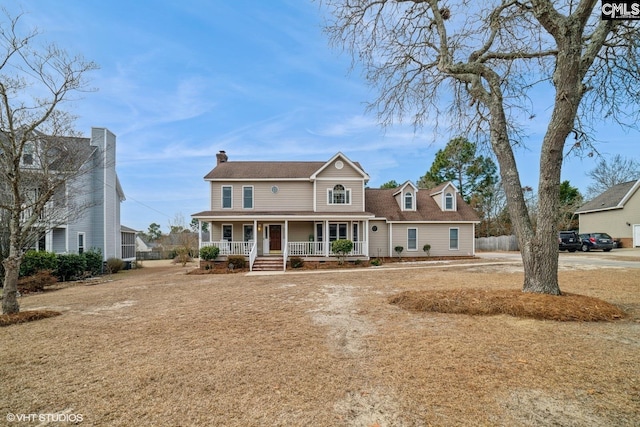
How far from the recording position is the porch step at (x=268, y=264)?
16.8 metres

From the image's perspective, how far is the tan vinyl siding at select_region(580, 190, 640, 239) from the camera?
27506 millimetres

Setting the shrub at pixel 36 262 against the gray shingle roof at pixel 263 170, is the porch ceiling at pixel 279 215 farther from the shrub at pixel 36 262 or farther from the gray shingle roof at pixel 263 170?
the shrub at pixel 36 262

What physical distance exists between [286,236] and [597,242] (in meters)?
26.8

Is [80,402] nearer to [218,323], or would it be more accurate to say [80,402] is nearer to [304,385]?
[304,385]

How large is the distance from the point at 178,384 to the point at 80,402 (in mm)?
928

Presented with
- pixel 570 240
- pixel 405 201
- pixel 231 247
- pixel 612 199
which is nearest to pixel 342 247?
pixel 231 247

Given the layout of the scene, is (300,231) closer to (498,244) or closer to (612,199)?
(498,244)

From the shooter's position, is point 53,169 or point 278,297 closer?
point 278,297

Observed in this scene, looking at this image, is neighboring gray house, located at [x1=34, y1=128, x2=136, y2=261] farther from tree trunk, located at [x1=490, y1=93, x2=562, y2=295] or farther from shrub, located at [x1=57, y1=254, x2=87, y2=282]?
tree trunk, located at [x1=490, y1=93, x2=562, y2=295]

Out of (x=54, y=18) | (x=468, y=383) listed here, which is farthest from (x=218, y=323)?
(x=54, y=18)

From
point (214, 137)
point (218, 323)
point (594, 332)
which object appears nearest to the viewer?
point (594, 332)

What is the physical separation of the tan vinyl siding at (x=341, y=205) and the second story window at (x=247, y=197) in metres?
4.21

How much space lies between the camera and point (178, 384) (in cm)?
352

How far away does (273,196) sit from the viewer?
63.8ft
